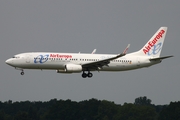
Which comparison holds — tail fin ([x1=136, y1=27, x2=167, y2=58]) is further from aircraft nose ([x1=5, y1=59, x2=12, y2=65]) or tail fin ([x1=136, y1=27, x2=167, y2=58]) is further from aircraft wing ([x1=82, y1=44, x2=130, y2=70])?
aircraft nose ([x1=5, y1=59, x2=12, y2=65])

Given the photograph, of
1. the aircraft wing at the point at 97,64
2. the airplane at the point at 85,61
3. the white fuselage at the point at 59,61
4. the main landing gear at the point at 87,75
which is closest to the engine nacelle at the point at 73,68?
the airplane at the point at 85,61

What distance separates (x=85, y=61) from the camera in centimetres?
9194

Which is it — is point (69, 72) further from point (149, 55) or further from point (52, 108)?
point (52, 108)

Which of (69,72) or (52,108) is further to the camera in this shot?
(52,108)

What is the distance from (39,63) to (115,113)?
197 feet

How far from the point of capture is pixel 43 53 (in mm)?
90438

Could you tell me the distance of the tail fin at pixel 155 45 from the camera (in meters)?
98.2

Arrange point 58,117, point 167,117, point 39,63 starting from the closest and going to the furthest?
point 39,63, point 167,117, point 58,117

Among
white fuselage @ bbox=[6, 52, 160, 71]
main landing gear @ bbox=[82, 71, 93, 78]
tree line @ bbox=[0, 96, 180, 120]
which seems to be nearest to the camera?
white fuselage @ bbox=[6, 52, 160, 71]

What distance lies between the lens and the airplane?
8944cm

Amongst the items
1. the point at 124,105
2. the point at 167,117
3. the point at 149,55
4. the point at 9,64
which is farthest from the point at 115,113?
the point at 9,64

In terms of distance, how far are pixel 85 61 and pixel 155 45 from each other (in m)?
13.9

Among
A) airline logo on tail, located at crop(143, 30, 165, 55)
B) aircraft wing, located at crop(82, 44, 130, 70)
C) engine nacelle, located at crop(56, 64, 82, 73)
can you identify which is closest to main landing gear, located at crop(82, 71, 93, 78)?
aircraft wing, located at crop(82, 44, 130, 70)

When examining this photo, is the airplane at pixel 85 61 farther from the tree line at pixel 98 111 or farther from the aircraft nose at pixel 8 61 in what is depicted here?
the tree line at pixel 98 111
